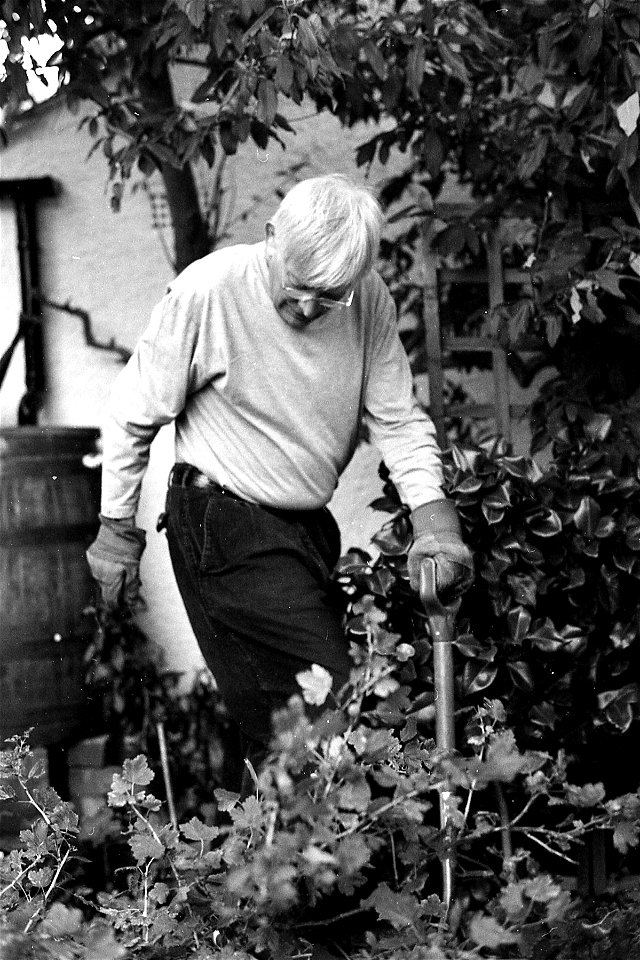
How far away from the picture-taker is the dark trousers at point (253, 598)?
224cm

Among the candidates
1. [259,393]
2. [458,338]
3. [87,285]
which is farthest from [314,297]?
[87,285]

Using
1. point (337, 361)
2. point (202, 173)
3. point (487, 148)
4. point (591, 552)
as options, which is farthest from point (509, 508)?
point (202, 173)

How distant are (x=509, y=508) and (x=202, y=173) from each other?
165cm

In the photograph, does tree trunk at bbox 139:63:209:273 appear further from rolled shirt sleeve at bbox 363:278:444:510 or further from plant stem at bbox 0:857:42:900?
plant stem at bbox 0:857:42:900

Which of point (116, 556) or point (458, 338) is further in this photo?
point (458, 338)

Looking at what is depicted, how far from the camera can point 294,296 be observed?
215cm

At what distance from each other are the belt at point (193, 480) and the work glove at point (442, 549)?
0.35 meters

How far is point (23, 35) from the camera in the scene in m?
2.52

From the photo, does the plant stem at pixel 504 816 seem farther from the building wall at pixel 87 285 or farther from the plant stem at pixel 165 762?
the building wall at pixel 87 285

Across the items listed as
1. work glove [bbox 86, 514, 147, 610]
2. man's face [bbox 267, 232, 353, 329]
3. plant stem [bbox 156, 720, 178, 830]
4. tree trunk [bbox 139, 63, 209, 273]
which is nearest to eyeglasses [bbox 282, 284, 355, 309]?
man's face [bbox 267, 232, 353, 329]

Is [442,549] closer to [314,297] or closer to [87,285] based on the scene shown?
[314,297]

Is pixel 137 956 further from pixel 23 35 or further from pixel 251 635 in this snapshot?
pixel 23 35

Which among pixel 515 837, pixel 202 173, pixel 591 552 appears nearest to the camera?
pixel 591 552

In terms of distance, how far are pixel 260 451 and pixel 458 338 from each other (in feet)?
2.83
